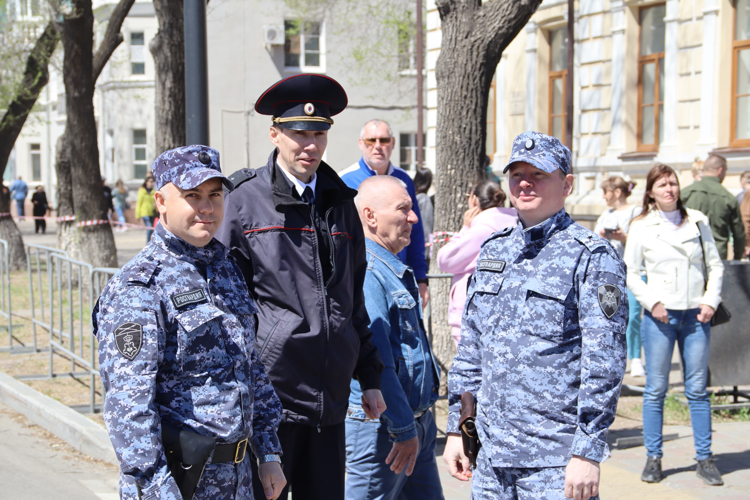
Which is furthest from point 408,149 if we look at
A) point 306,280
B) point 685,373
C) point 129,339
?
point 129,339

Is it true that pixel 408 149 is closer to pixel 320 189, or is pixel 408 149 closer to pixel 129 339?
pixel 320 189

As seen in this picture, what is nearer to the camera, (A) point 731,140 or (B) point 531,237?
(B) point 531,237

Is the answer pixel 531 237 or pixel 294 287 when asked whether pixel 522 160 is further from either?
pixel 294 287

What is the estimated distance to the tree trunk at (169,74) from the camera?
9.41 m

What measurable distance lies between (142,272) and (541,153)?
1415mm

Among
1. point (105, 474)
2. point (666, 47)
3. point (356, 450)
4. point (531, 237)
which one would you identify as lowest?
point (105, 474)

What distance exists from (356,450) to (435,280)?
3.86m

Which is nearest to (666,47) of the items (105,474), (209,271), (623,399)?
(623,399)

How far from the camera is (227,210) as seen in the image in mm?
3203

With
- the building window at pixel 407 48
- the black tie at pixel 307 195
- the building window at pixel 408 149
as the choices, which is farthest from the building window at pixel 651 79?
the building window at pixel 408 149

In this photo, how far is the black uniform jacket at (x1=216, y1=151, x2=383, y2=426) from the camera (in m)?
3.08

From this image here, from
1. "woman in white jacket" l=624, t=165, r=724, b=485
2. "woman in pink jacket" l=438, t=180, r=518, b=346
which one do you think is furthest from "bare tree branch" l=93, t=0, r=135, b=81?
"woman in white jacket" l=624, t=165, r=724, b=485

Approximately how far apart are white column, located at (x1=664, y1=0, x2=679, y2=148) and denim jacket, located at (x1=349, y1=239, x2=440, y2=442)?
11.8 meters

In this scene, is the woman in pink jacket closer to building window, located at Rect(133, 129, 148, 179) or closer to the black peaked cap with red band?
the black peaked cap with red band
